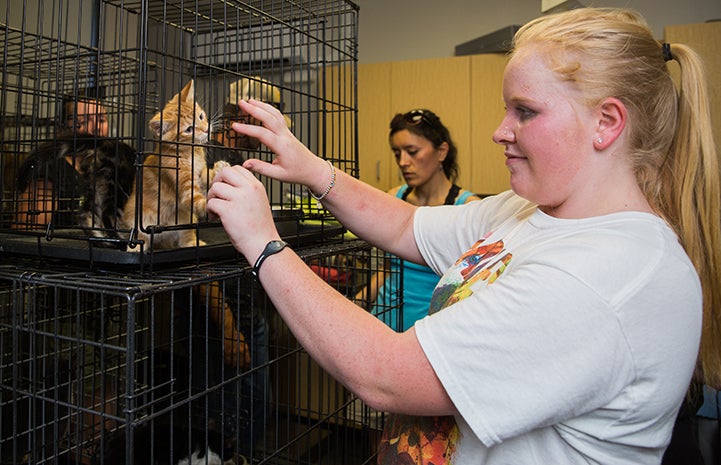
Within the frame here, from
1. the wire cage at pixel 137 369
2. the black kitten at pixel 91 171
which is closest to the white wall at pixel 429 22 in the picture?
the wire cage at pixel 137 369

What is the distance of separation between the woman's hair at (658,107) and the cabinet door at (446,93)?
2.55 metres

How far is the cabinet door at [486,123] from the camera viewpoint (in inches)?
127

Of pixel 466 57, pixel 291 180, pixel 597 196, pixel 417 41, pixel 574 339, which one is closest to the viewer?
pixel 574 339

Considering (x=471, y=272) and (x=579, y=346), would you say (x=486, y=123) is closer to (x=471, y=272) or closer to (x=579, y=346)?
(x=471, y=272)

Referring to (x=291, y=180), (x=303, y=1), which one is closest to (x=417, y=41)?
(x=303, y=1)

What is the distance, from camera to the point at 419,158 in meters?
2.20

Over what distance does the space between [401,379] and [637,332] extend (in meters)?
0.27

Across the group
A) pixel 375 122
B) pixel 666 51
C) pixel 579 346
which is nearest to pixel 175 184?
pixel 579 346

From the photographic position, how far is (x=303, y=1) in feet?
3.81

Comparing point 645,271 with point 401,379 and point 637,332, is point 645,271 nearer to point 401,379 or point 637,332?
point 637,332

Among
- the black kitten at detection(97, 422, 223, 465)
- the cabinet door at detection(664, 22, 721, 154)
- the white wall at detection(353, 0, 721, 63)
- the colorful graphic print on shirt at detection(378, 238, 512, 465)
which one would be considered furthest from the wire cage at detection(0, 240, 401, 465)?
the white wall at detection(353, 0, 721, 63)

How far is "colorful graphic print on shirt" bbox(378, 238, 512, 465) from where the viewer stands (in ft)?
2.45

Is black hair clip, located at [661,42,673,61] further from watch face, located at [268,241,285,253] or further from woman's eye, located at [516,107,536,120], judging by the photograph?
watch face, located at [268,241,285,253]

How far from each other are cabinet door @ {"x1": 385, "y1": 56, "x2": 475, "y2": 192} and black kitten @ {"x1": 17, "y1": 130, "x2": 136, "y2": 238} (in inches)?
103
